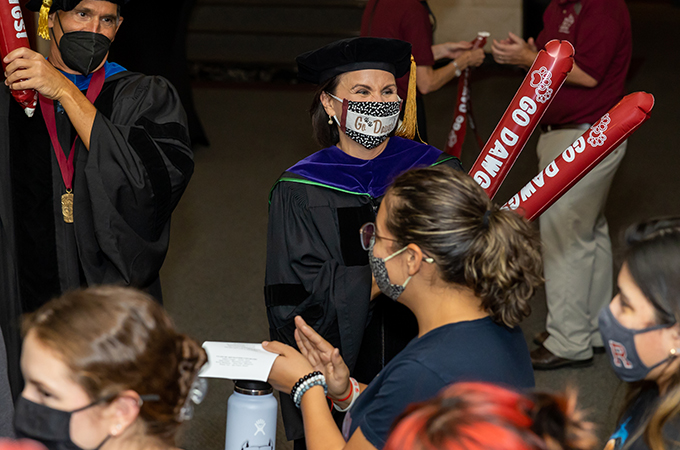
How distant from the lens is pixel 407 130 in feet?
8.80

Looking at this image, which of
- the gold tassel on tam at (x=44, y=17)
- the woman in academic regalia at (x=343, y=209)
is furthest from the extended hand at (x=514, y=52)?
the gold tassel on tam at (x=44, y=17)

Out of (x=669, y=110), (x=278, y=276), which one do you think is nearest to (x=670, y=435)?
(x=278, y=276)

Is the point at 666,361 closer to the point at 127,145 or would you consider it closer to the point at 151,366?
the point at 151,366

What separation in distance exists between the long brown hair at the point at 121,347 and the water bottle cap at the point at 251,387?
31 cm

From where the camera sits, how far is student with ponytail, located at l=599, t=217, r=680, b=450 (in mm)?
1304

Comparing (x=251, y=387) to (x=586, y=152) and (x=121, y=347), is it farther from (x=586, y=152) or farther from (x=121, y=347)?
(x=586, y=152)

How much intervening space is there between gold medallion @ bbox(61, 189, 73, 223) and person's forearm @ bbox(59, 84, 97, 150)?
21 centimetres

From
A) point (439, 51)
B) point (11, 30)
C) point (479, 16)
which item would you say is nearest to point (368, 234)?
point (11, 30)

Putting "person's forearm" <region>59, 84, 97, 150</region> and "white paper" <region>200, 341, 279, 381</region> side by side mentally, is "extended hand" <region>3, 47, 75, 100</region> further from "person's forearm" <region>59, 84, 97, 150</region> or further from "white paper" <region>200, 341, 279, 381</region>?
"white paper" <region>200, 341, 279, 381</region>

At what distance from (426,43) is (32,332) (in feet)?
9.23

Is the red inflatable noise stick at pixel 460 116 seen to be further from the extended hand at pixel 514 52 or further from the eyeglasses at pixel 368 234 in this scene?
the eyeglasses at pixel 368 234

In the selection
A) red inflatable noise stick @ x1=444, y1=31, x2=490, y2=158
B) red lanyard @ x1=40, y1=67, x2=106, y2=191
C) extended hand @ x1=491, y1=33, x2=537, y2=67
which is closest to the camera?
red lanyard @ x1=40, y1=67, x2=106, y2=191

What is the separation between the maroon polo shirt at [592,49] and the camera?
3332mm

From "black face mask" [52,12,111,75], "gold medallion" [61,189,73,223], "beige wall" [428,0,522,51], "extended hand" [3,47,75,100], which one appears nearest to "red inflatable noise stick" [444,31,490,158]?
"black face mask" [52,12,111,75]
